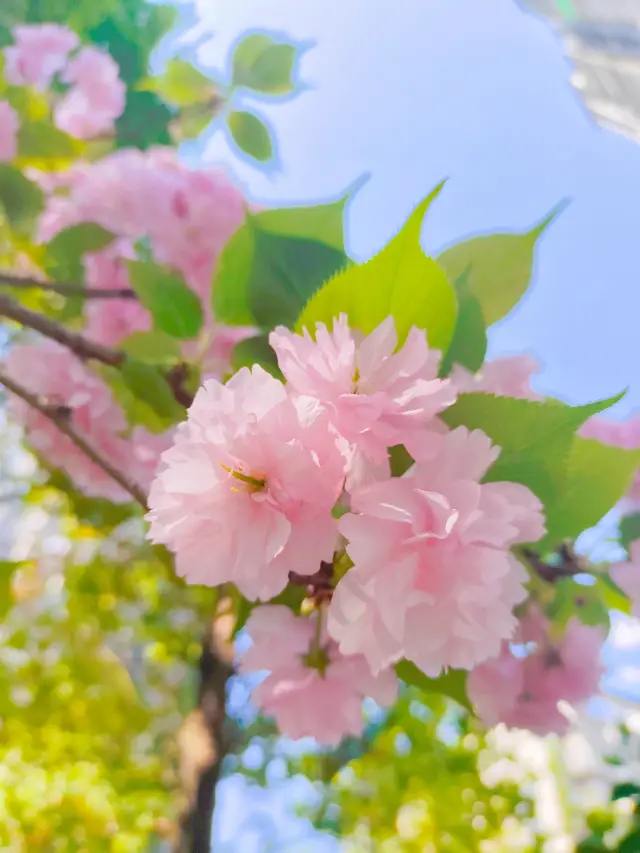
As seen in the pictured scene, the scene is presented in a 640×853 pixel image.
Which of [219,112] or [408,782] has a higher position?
[219,112]

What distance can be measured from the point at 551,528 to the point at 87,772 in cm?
101

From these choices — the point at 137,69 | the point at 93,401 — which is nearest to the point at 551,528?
the point at 93,401

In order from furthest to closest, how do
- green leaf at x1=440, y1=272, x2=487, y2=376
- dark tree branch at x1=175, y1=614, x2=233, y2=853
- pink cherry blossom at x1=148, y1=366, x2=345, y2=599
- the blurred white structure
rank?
the blurred white structure
dark tree branch at x1=175, y1=614, x2=233, y2=853
green leaf at x1=440, y1=272, x2=487, y2=376
pink cherry blossom at x1=148, y1=366, x2=345, y2=599

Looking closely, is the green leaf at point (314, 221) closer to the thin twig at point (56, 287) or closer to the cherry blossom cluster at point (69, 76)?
the thin twig at point (56, 287)

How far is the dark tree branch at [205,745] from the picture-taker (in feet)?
2.56

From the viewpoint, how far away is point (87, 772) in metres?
1.04

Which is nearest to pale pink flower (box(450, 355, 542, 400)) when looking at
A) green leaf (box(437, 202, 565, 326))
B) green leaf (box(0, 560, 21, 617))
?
green leaf (box(437, 202, 565, 326))

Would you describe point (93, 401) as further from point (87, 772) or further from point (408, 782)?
point (408, 782)

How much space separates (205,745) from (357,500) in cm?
72

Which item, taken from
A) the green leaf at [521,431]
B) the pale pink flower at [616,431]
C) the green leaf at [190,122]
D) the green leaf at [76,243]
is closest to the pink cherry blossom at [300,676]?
the green leaf at [521,431]

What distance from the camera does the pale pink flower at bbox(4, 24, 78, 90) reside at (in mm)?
822

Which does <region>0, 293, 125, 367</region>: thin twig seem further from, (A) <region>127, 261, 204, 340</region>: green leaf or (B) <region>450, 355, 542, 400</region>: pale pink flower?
(B) <region>450, 355, 542, 400</region>: pale pink flower

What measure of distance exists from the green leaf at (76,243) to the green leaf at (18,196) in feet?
0.31

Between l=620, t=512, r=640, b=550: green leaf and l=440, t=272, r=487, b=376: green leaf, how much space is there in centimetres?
19
